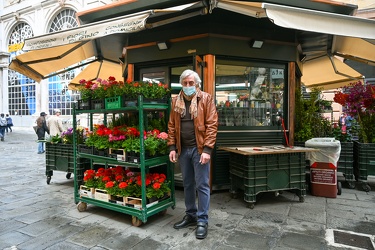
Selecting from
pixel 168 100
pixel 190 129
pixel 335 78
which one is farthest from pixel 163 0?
pixel 335 78

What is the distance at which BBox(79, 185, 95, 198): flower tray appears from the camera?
149 inches

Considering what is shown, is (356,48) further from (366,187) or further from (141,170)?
(141,170)

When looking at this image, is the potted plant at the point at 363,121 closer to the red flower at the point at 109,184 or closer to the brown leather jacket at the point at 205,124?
the brown leather jacket at the point at 205,124

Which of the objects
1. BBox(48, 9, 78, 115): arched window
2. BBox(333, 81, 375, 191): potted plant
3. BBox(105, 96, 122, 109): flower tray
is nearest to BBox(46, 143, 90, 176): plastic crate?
BBox(105, 96, 122, 109): flower tray

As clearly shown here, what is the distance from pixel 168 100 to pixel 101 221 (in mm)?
1873

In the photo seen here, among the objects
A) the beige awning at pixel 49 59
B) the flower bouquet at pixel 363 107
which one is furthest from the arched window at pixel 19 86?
the flower bouquet at pixel 363 107

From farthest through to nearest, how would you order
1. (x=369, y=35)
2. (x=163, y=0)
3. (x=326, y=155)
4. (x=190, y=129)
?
(x=326, y=155) → (x=163, y=0) → (x=369, y=35) → (x=190, y=129)

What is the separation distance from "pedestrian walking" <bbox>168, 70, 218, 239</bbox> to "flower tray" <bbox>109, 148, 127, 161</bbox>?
0.63m

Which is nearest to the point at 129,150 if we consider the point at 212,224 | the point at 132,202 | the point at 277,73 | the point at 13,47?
the point at 132,202

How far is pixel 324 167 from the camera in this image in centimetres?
442

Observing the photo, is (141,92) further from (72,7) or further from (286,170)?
(72,7)

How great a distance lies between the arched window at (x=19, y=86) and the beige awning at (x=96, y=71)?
15194 millimetres

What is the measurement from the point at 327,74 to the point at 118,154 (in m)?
7.50

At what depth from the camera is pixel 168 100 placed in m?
3.63
